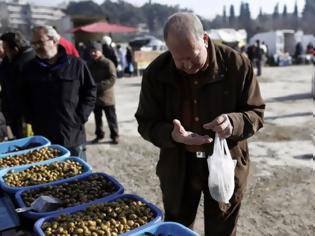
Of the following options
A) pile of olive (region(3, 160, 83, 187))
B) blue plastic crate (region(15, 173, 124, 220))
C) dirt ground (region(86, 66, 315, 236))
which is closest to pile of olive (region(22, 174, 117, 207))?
blue plastic crate (region(15, 173, 124, 220))

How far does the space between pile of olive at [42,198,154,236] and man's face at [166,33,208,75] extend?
2.46ft

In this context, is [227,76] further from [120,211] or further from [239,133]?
[120,211]

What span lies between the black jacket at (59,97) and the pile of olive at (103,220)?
150cm

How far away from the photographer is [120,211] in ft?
6.56

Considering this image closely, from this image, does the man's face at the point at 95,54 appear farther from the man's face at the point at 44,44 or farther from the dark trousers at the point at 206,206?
the dark trousers at the point at 206,206

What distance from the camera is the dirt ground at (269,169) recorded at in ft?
12.9

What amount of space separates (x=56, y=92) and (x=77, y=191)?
127 centimetres

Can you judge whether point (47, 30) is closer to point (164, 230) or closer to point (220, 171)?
point (220, 171)

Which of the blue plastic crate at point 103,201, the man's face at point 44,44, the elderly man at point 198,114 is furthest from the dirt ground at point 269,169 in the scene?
the man's face at point 44,44

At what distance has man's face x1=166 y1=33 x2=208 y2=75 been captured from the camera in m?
1.90

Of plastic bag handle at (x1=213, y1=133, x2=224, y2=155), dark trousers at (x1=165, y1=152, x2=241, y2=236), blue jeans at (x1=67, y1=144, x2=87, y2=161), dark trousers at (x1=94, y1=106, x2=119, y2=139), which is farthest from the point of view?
dark trousers at (x1=94, y1=106, x2=119, y2=139)

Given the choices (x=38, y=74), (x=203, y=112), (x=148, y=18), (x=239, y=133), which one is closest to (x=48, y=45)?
(x=38, y=74)

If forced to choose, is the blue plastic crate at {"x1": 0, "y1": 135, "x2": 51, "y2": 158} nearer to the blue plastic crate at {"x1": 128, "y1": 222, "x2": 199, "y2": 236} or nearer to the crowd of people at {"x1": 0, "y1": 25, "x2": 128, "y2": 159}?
the crowd of people at {"x1": 0, "y1": 25, "x2": 128, "y2": 159}

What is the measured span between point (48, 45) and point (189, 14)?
1636 millimetres
